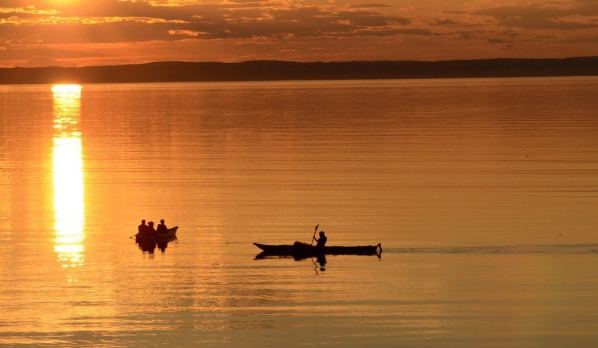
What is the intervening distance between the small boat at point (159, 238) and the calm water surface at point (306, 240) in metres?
0.59

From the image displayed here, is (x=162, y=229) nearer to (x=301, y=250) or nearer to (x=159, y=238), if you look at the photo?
(x=159, y=238)

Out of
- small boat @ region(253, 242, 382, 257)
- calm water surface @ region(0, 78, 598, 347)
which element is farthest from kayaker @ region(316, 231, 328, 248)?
calm water surface @ region(0, 78, 598, 347)

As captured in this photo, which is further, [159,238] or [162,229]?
[162,229]

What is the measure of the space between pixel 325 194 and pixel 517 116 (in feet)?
218

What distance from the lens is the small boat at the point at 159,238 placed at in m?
38.1

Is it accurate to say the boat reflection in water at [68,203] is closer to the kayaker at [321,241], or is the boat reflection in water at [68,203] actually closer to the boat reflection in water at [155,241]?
the boat reflection in water at [155,241]

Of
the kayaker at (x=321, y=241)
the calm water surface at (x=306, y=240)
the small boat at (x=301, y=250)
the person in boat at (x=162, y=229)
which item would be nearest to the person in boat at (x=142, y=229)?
the person in boat at (x=162, y=229)

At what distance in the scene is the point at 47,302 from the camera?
2853 cm

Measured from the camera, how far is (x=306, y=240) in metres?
38.4

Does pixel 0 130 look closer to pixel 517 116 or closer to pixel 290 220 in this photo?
pixel 517 116

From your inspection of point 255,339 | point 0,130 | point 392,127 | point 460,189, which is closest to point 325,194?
point 460,189

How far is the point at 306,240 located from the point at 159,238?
18.3 feet

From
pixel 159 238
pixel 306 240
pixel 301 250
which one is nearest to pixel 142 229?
pixel 159 238

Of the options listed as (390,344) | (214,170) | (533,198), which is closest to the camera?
(390,344)
